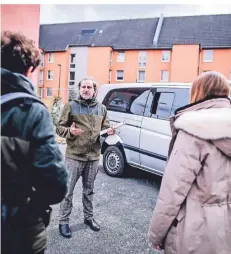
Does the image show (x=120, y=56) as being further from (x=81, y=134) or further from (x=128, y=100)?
(x=81, y=134)

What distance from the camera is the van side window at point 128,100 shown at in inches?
221

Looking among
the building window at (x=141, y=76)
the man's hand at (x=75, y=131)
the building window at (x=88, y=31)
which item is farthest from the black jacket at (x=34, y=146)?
the building window at (x=88, y=31)

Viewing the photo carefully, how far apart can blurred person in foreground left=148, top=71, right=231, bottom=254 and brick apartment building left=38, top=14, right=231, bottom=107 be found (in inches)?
1379

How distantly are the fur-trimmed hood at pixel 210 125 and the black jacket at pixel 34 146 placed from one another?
76cm

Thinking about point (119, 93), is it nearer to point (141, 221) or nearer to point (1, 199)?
point (141, 221)

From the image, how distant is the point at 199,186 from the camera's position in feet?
6.00

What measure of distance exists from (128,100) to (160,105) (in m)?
0.88

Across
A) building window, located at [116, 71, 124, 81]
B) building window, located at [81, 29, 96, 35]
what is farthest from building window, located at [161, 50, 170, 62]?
building window, located at [81, 29, 96, 35]

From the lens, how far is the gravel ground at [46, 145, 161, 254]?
3.21 m

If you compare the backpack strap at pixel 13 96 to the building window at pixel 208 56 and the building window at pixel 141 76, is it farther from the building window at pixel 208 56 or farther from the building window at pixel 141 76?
the building window at pixel 141 76

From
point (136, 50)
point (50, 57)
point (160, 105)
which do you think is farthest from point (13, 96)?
point (50, 57)

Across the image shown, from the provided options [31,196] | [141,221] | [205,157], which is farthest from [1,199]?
[141,221]

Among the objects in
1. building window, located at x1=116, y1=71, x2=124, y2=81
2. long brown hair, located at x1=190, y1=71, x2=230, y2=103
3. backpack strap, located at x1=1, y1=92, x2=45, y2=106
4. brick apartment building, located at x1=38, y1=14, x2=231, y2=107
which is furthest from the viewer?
building window, located at x1=116, y1=71, x2=124, y2=81

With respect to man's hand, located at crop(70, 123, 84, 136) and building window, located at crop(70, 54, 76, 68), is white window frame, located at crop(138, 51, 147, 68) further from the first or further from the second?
man's hand, located at crop(70, 123, 84, 136)
